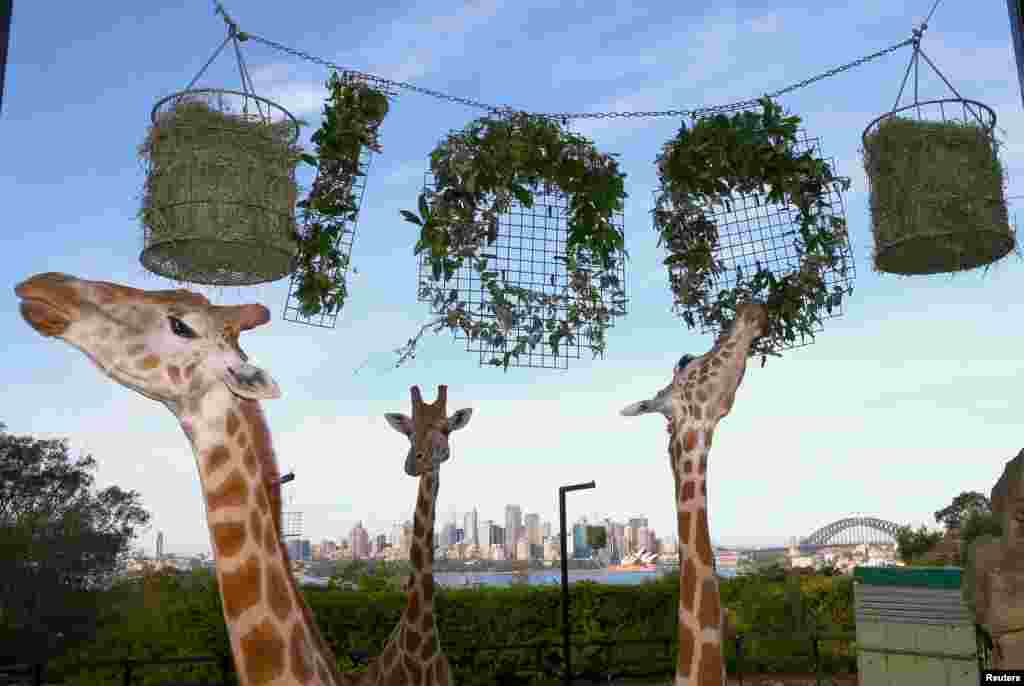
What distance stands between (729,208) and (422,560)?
210 cm

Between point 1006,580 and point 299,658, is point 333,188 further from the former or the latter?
point 1006,580

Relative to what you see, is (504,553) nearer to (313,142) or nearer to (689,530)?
(689,530)

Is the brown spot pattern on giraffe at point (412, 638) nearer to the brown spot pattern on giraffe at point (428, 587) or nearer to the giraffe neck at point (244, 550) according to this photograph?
the brown spot pattern on giraffe at point (428, 587)

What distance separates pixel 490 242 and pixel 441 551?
5.02 m

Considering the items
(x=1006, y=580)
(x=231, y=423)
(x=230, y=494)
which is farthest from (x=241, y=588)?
(x=1006, y=580)

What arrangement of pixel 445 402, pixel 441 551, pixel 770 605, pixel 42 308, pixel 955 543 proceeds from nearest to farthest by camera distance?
pixel 42 308, pixel 445 402, pixel 441 551, pixel 770 605, pixel 955 543

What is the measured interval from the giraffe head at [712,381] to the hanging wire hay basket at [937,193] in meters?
0.62

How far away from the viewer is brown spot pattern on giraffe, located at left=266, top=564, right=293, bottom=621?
218 centimetres

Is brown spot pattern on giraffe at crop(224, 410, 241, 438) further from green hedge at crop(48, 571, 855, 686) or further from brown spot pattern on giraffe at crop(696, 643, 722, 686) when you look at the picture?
green hedge at crop(48, 571, 855, 686)

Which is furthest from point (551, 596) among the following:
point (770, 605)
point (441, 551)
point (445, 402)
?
point (445, 402)

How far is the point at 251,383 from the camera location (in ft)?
6.52

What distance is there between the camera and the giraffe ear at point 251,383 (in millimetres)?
1962

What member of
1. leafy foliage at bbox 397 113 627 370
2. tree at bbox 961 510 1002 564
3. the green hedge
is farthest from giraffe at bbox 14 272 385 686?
tree at bbox 961 510 1002 564

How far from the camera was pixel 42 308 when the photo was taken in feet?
6.32
